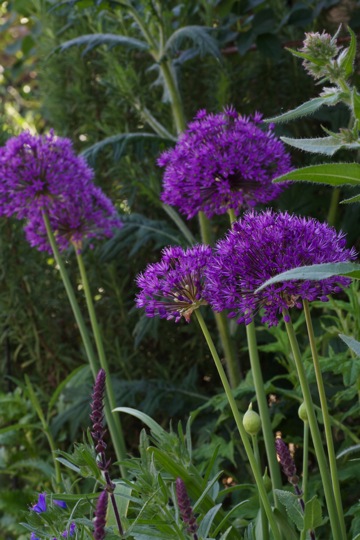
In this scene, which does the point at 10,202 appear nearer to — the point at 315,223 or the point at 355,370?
the point at 355,370

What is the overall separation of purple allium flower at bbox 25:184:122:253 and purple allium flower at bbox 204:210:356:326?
2.98 ft

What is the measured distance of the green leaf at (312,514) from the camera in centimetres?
96

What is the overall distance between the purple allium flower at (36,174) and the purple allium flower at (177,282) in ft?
2.52

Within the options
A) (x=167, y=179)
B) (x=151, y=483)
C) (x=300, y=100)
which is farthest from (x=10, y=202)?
(x=300, y=100)

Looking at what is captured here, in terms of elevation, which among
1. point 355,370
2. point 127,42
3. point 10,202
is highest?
point 127,42

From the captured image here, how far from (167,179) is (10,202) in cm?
54

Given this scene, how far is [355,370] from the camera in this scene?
151 centimetres

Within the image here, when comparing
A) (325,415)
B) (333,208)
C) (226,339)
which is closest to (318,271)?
(325,415)

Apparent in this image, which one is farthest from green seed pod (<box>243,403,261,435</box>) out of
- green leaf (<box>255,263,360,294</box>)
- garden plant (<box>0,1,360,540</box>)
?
green leaf (<box>255,263,360,294</box>)

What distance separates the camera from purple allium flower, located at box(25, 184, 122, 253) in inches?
75.3

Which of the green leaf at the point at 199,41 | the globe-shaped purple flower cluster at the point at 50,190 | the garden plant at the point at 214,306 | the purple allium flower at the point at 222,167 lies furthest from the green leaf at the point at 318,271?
the green leaf at the point at 199,41

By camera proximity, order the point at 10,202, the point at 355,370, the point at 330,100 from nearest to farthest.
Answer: the point at 330,100
the point at 355,370
the point at 10,202

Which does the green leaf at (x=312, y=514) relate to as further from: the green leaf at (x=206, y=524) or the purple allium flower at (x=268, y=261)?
the purple allium flower at (x=268, y=261)

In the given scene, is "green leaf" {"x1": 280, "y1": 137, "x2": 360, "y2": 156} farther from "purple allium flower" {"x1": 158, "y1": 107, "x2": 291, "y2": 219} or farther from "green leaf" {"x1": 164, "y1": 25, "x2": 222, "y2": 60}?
"green leaf" {"x1": 164, "y1": 25, "x2": 222, "y2": 60}
